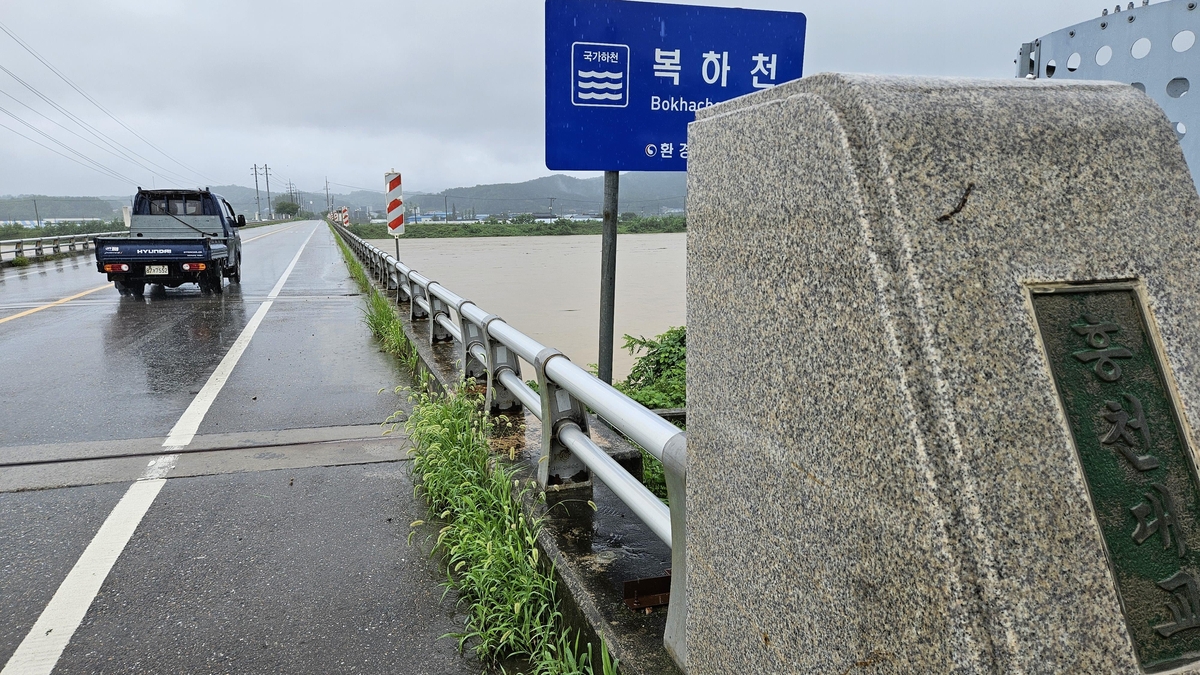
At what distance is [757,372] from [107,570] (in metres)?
3.33

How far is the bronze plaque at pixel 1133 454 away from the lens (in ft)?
4.31

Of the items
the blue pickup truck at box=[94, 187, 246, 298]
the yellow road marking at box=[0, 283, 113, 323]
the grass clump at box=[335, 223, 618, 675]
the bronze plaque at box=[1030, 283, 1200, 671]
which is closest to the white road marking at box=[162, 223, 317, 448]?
the grass clump at box=[335, 223, 618, 675]

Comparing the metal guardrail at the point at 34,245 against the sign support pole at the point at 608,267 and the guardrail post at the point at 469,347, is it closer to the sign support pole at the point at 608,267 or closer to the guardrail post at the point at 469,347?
the guardrail post at the point at 469,347

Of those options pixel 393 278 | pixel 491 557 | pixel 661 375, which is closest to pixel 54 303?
pixel 393 278

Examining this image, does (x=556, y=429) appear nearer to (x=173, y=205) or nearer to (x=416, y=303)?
(x=416, y=303)

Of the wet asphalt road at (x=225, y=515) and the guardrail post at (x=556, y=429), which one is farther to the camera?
the guardrail post at (x=556, y=429)

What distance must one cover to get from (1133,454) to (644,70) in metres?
3.95

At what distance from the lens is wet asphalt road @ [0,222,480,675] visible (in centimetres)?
303

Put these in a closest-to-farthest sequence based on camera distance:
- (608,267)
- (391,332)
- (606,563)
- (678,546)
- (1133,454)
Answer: (1133,454) < (678,546) < (606,563) < (608,267) < (391,332)

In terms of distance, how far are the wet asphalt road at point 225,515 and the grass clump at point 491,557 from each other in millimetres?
127

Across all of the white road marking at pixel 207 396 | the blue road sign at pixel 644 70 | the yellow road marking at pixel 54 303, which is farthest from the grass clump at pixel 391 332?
the yellow road marking at pixel 54 303

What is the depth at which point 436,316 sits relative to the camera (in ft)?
25.7

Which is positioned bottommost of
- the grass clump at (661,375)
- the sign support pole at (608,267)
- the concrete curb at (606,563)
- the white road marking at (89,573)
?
the white road marking at (89,573)

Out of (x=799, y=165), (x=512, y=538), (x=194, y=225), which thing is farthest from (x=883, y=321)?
(x=194, y=225)
